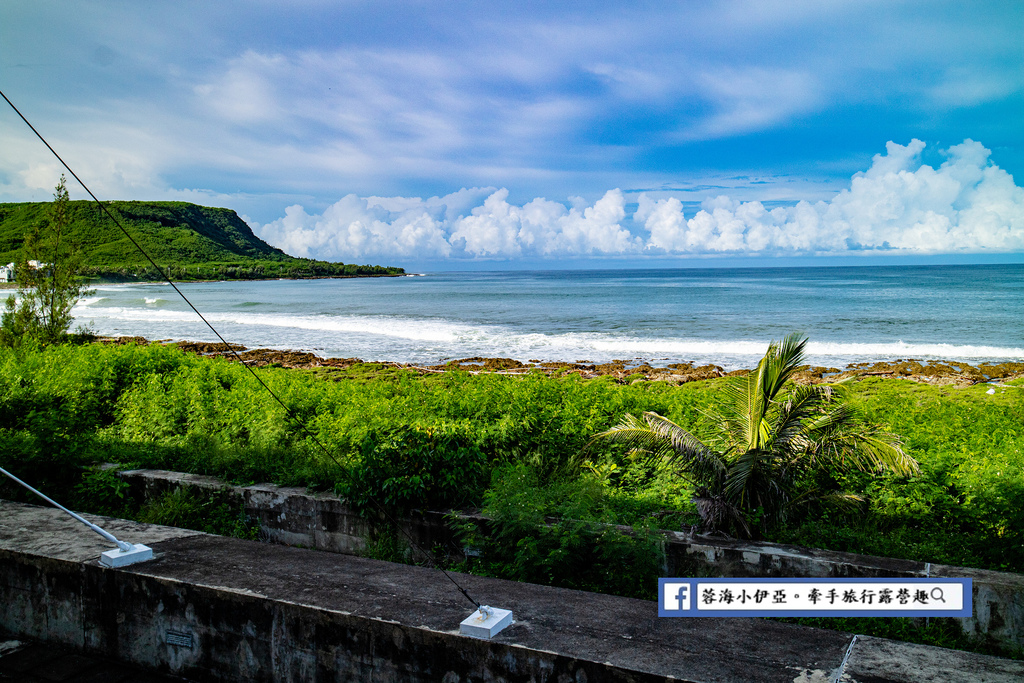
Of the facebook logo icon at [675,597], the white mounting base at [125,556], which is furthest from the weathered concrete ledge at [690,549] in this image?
the white mounting base at [125,556]

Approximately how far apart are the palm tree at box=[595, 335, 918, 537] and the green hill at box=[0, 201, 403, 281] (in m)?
75.7

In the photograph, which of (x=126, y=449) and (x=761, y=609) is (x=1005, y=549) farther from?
(x=126, y=449)

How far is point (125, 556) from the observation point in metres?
4.48

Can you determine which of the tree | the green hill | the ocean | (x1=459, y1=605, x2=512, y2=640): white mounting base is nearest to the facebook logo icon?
(x1=459, y1=605, x2=512, y2=640): white mounting base

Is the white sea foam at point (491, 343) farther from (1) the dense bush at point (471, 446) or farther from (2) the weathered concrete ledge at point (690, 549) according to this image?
(2) the weathered concrete ledge at point (690, 549)

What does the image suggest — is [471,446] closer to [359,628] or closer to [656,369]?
[359,628]

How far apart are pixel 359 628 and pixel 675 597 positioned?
1878mm

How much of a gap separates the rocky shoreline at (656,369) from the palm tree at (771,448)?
12.3 meters

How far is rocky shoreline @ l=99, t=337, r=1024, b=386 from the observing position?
20219 mm

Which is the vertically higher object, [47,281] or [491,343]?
[47,281]

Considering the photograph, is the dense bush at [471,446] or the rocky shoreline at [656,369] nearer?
the dense bush at [471,446]

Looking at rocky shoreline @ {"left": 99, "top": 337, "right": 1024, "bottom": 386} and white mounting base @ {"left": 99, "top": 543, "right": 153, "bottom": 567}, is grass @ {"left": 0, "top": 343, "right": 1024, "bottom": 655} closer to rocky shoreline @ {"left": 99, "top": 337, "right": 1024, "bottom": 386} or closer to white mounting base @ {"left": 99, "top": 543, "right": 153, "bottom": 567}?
white mounting base @ {"left": 99, "top": 543, "right": 153, "bottom": 567}

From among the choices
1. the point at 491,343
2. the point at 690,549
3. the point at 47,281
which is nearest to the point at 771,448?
the point at 690,549

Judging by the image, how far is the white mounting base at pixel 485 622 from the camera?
3486 mm
